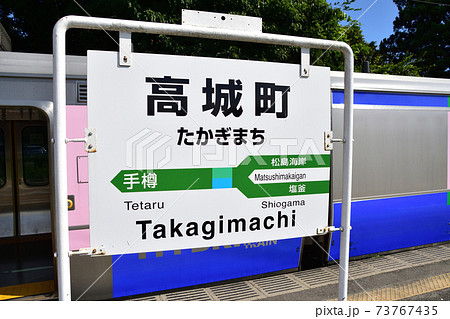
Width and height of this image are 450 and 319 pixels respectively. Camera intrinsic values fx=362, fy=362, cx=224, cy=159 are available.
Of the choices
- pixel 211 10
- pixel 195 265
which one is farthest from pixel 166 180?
pixel 211 10

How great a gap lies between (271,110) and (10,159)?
5.60 metres

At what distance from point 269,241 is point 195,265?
34.1 inches

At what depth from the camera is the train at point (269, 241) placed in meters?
3.55

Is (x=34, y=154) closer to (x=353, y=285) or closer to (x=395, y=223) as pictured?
(x=353, y=285)

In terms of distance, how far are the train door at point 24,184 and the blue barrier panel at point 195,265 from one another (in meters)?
2.80

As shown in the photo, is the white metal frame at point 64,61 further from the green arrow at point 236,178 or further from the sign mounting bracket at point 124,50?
the green arrow at point 236,178

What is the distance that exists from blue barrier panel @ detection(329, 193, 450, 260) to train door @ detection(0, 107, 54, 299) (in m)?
4.68

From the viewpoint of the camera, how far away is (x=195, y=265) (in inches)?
154

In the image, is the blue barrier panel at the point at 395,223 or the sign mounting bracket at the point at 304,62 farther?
the blue barrier panel at the point at 395,223

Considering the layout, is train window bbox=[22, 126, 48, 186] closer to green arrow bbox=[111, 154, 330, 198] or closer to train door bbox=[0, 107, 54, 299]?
train door bbox=[0, 107, 54, 299]

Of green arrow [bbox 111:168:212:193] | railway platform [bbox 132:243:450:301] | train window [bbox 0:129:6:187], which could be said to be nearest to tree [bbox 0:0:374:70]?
train window [bbox 0:129:6:187]

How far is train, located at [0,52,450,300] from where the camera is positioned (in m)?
3.55

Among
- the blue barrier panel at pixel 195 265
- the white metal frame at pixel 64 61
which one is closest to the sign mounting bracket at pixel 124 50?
the white metal frame at pixel 64 61

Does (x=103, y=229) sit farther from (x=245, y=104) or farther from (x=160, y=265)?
(x=160, y=265)
